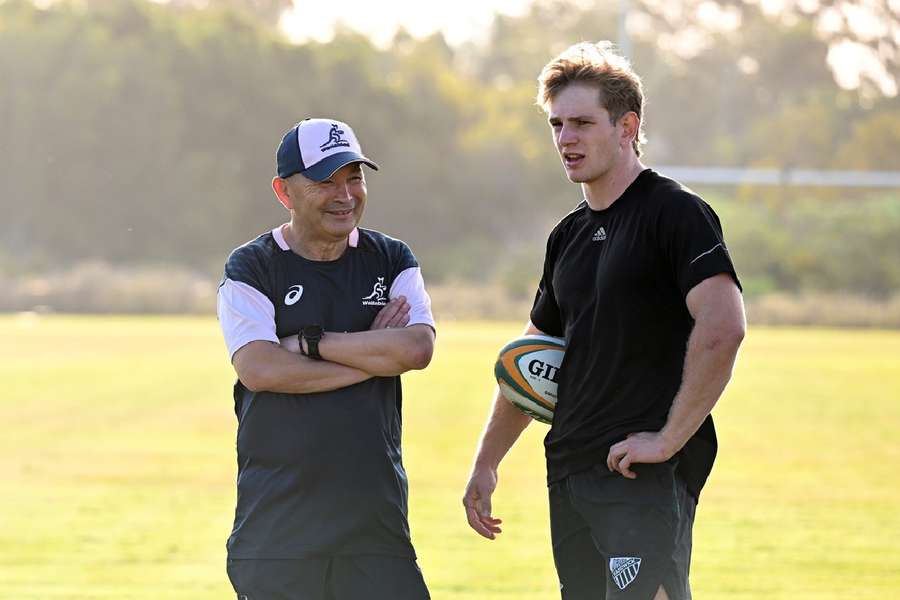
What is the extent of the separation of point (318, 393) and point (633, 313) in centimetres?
83

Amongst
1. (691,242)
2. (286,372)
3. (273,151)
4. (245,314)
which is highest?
(691,242)

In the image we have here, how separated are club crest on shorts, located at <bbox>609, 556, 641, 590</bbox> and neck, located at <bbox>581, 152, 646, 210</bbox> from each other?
88cm

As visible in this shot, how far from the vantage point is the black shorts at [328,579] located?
13.4 feet

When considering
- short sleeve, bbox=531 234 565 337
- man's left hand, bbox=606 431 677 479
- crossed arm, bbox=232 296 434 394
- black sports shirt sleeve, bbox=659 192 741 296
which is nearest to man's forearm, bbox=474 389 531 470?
short sleeve, bbox=531 234 565 337

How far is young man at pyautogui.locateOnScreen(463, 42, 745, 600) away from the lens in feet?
12.9

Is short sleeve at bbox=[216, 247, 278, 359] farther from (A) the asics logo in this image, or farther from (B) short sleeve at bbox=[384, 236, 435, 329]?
(B) short sleeve at bbox=[384, 236, 435, 329]

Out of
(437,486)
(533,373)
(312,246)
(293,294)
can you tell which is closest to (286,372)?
(293,294)

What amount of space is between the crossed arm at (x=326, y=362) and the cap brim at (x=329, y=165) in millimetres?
405

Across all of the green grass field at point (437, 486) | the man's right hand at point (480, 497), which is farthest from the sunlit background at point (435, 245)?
the man's right hand at point (480, 497)

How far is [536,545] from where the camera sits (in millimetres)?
9508

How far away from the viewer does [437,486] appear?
12.6 m

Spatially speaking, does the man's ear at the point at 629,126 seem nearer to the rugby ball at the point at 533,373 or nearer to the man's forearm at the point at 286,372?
the rugby ball at the point at 533,373

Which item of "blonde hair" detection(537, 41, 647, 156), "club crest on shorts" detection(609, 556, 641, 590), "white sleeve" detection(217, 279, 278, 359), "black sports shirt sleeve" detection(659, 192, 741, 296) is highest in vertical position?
"blonde hair" detection(537, 41, 647, 156)

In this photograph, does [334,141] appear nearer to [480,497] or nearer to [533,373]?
[533,373]
